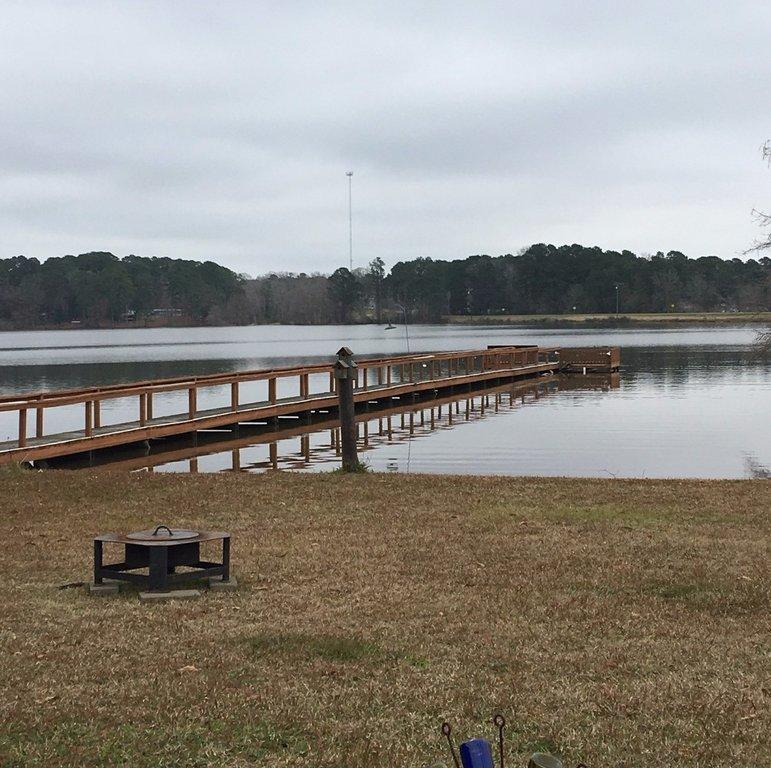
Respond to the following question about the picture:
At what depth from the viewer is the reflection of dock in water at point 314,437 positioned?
22766 mm

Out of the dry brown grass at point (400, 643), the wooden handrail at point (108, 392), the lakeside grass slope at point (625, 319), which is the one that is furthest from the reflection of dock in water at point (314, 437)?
the lakeside grass slope at point (625, 319)

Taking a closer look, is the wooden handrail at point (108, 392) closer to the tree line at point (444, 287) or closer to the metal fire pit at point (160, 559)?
the metal fire pit at point (160, 559)

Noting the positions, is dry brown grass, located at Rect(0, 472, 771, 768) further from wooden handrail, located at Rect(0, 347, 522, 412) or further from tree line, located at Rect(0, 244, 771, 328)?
tree line, located at Rect(0, 244, 771, 328)

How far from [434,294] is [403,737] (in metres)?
181

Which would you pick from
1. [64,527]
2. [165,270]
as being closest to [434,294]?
[165,270]

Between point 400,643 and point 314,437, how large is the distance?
21750mm

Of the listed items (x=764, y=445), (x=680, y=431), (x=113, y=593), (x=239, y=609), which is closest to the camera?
(x=239, y=609)

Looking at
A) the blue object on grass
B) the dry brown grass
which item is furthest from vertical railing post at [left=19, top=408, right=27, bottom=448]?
the blue object on grass

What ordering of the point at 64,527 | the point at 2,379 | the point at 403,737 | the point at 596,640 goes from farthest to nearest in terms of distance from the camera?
the point at 2,379 < the point at 64,527 < the point at 596,640 < the point at 403,737

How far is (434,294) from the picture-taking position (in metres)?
185

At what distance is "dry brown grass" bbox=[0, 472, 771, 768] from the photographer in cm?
490

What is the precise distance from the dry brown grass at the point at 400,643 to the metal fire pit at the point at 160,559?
1.11 ft

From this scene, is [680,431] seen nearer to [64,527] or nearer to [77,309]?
[64,527]

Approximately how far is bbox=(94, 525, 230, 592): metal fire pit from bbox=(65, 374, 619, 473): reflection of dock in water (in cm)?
1313
